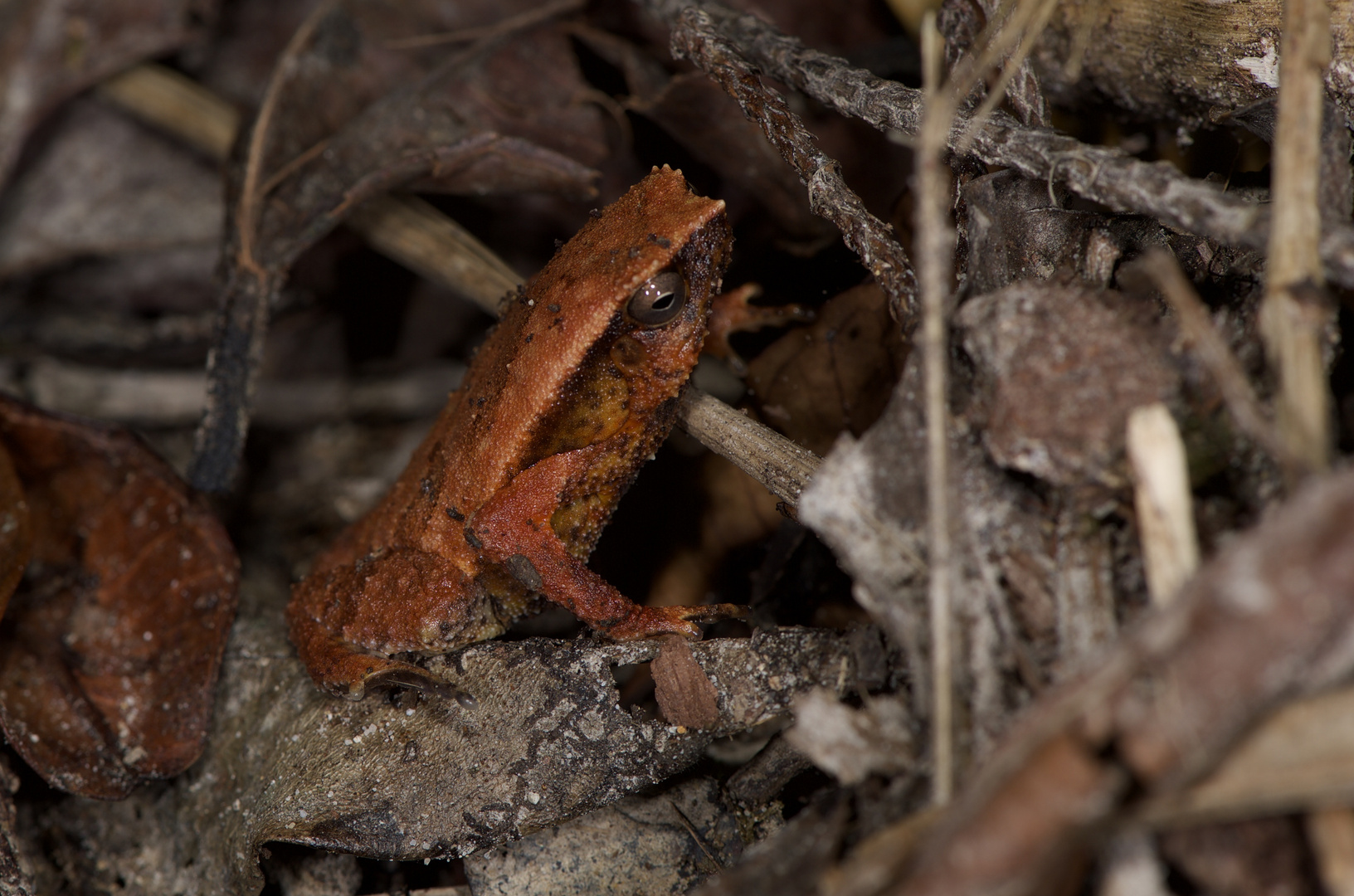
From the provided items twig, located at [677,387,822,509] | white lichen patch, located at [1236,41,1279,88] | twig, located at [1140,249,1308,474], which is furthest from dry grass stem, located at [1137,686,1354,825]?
white lichen patch, located at [1236,41,1279,88]

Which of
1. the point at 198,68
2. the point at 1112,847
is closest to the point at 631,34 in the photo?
the point at 198,68

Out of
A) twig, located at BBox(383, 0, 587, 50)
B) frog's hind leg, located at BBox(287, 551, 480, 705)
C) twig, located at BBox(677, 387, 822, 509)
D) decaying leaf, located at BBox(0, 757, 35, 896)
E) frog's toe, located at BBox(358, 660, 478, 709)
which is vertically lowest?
decaying leaf, located at BBox(0, 757, 35, 896)

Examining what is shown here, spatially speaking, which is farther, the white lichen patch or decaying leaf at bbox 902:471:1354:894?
the white lichen patch

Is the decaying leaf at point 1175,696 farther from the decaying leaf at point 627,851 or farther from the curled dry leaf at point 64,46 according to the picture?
the curled dry leaf at point 64,46

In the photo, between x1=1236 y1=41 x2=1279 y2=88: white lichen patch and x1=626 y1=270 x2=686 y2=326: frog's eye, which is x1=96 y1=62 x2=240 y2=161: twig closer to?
x1=626 y1=270 x2=686 y2=326: frog's eye

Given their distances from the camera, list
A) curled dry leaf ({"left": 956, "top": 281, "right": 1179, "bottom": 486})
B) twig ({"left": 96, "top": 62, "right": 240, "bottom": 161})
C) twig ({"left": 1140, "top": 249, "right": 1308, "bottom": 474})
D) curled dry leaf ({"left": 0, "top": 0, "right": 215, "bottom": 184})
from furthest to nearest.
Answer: twig ({"left": 96, "top": 62, "right": 240, "bottom": 161}) < curled dry leaf ({"left": 0, "top": 0, "right": 215, "bottom": 184}) < curled dry leaf ({"left": 956, "top": 281, "right": 1179, "bottom": 486}) < twig ({"left": 1140, "top": 249, "right": 1308, "bottom": 474})

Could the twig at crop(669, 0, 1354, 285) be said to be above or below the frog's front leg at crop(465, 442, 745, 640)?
above

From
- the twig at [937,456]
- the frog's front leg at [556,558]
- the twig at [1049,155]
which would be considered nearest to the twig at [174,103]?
the twig at [1049,155]
